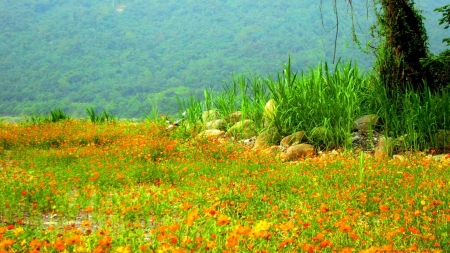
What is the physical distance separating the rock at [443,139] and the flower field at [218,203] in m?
0.55

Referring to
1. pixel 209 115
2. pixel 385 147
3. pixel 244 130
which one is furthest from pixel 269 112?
pixel 385 147

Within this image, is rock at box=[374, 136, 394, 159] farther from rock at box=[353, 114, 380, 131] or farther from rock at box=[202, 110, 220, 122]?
rock at box=[202, 110, 220, 122]

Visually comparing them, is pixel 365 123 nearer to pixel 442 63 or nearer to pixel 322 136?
pixel 322 136

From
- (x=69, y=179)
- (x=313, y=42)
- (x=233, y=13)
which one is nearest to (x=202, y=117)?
(x=69, y=179)

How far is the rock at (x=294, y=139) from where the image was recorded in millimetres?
9094

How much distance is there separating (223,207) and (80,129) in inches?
352

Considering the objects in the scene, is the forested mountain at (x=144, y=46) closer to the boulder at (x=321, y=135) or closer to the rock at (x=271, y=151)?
the rock at (x=271, y=151)

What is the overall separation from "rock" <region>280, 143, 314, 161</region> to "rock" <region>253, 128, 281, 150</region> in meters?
0.94

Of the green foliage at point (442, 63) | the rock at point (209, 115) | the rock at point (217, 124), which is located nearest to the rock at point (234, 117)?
the rock at point (217, 124)

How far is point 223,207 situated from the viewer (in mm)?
4457

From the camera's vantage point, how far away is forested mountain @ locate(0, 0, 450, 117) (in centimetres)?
6228

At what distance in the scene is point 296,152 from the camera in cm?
842

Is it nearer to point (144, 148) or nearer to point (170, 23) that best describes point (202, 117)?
point (144, 148)

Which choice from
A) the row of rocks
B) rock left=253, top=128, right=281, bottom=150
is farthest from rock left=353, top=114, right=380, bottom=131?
rock left=253, top=128, right=281, bottom=150
